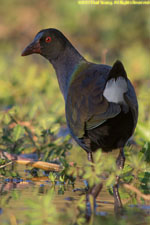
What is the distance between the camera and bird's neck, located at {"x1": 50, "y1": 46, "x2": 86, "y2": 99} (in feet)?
13.4

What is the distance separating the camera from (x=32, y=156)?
16.3ft

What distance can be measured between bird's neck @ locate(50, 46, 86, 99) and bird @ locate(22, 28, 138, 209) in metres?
0.01

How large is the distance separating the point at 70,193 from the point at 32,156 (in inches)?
66.7

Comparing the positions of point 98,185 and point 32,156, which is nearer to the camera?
point 98,185

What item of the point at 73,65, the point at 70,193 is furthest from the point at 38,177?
the point at 73,65

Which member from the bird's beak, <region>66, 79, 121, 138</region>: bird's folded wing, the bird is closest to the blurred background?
the bird's beak

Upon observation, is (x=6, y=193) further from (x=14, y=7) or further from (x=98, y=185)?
(x=14, y=7)

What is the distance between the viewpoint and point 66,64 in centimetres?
420

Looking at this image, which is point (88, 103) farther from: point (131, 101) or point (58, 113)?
point (58, 113)

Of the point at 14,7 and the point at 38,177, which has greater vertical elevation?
the point at 14,7

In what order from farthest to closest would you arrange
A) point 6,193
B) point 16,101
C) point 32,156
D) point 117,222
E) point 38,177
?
point 16,101, point 32,156, point 38,177, point 6,193, point 117,222

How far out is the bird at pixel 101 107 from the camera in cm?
312

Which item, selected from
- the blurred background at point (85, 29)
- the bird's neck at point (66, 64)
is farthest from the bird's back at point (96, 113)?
the blurred background at point (85, 29)

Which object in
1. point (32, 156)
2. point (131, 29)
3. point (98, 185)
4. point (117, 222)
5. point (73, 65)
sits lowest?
point (117, 222)
